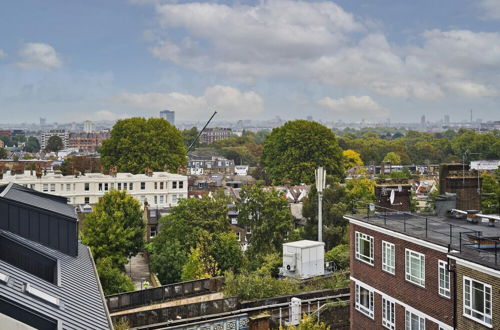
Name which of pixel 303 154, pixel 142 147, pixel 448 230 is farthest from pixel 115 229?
pixel 303 154

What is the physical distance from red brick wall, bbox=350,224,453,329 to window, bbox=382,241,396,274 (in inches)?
6.9

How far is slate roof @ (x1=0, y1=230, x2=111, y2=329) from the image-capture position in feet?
40.0

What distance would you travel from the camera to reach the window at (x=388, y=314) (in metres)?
22.4

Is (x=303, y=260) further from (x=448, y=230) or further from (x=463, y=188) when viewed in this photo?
(x=448, y=230)

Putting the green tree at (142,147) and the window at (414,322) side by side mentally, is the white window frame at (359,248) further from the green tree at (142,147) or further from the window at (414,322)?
the green tree at (142,147)

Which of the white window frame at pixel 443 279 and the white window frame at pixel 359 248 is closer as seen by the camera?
the white window frame at pixel 443 279

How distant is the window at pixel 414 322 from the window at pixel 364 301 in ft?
A: 8.55

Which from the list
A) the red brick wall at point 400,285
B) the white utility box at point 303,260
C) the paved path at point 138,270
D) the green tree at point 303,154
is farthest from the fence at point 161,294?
the green tree at point 303,154

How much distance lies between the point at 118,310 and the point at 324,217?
23.0 m

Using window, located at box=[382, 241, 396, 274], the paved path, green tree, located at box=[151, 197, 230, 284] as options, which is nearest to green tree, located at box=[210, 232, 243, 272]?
green tree, located at box=[151, 197, 230, 284]

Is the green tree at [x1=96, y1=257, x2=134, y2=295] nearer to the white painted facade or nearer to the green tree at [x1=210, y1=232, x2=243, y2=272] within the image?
the green tree at [x1=210, y1=232, x2=243, y2=272]

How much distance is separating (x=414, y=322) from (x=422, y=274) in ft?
6.36

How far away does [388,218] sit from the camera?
2461 centimetres

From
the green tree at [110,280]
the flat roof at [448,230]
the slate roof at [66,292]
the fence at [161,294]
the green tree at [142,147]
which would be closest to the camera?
the slate roof at [66,292]
